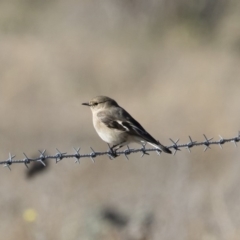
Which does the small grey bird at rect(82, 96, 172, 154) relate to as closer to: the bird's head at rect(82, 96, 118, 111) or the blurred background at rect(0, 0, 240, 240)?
the bird's head at rect(82, 96, 118, 111)

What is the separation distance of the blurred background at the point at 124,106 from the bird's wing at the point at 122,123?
283 centimetres

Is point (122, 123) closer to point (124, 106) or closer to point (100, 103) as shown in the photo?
point (100, 103)

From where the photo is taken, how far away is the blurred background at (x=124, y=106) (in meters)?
12.0

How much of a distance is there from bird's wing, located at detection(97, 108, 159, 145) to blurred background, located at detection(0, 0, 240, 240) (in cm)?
283

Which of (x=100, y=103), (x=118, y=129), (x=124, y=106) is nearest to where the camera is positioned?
(x=118, y=129)

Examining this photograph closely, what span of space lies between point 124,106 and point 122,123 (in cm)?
1085

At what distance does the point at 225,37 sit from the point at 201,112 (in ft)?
19.5

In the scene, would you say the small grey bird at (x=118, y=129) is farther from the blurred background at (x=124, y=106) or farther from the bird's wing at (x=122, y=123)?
the blurred background at (x=124, y=106)

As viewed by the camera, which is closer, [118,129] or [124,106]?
[118,129]

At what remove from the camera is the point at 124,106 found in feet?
62.6

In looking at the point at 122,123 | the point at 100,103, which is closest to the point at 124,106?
the point at 100,103

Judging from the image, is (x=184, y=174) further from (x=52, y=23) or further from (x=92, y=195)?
(x=52, y=23)

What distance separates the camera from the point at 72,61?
74.2 feet

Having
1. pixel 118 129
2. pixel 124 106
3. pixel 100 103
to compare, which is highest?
pixel 124 106
